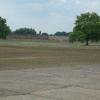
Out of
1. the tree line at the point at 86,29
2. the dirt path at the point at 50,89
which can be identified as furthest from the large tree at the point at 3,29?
the dirt path at the point at 50,89

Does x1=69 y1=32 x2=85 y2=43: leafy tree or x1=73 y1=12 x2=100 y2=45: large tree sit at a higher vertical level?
x1=73 y1=12 x2=100 y2=45: large tree

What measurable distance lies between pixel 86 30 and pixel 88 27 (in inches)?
50.8

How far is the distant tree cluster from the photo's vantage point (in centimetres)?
11381

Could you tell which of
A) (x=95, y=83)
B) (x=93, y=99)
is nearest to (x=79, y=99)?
(x=93, y=99)

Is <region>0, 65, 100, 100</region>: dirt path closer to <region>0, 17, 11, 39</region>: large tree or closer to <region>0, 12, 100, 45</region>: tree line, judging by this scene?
<region>0, 12, 100, 45</region>: tree line

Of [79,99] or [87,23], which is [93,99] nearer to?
[79,99]

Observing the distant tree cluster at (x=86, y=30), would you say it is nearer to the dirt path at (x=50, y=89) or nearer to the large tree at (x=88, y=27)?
the large tree at (x=88, y=27)

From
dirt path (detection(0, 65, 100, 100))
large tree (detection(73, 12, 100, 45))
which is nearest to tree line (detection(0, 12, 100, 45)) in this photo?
large tree (detection(73, 12, 100, 45))

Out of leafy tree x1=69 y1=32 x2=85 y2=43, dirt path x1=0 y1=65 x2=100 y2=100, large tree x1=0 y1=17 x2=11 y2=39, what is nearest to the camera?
dirt path x1=0 y1=65 x2=100 y2=100

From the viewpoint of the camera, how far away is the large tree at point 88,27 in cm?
11388

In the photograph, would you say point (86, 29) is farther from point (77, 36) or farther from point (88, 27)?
point (77, 36)

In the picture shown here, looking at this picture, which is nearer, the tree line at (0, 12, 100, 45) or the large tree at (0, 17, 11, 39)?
the tree line at (0, 12, 100, 45)

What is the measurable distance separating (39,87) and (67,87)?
977 mm

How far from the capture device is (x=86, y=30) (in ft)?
375
